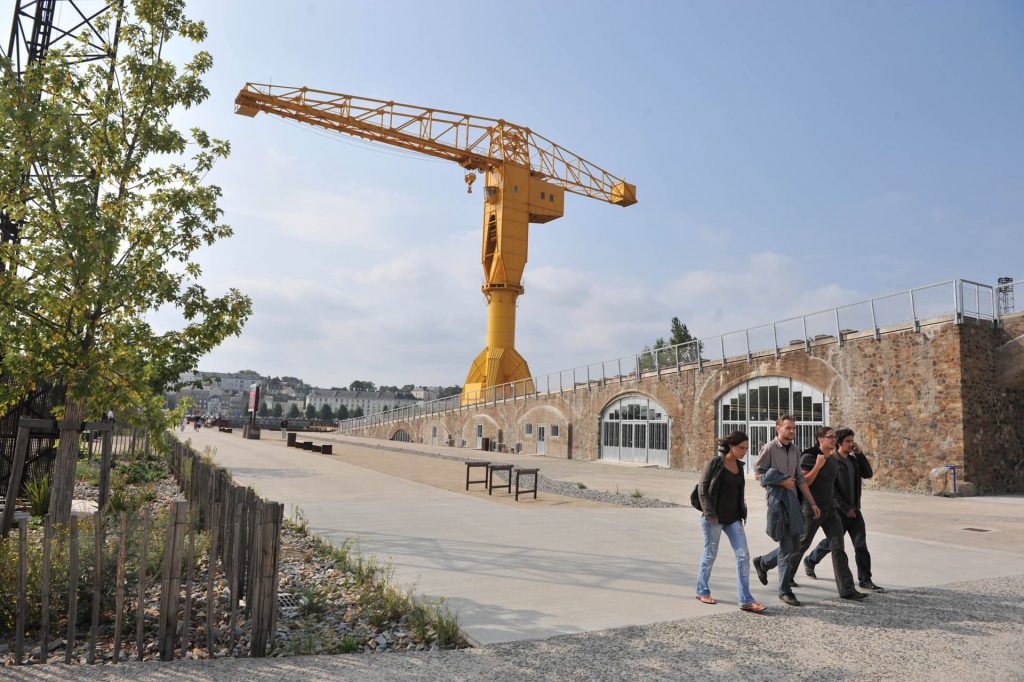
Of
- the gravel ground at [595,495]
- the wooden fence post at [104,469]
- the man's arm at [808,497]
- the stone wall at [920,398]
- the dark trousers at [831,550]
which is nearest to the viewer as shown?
the dark trousers at [831,550]

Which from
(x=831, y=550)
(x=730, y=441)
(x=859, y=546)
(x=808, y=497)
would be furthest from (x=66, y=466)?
(x=859, y=546)

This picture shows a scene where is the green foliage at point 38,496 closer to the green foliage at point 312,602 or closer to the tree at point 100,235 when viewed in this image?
the tree at point 100,235

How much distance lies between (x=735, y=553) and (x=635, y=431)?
87.6 ft

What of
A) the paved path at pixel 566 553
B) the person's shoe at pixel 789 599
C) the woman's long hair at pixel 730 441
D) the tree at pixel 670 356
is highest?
the tree at pixel 670 356

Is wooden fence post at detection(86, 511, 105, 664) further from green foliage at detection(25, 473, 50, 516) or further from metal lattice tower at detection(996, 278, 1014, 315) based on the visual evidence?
metal lattice tower at detection(996, 278, 1014, 315)

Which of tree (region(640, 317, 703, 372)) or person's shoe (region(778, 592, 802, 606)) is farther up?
tree (region(640, 317, 703, 372))

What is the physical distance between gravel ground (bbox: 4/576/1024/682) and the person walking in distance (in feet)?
1.59

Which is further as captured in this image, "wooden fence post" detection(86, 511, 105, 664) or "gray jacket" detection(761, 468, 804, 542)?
"gray jacket" detection(761, 468, 804, 542)

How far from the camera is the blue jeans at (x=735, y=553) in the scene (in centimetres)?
582

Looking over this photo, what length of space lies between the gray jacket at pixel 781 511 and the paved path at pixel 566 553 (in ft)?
2.19

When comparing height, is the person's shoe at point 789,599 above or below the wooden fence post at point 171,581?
below

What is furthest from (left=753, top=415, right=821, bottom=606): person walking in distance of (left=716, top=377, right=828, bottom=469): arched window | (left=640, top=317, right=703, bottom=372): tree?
(left=640, top=317, right=703, bottom=372): tree

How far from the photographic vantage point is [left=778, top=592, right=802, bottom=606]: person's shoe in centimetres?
603

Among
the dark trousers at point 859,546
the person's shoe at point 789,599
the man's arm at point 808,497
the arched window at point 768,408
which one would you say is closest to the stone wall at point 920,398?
the arched window at point 768,408
